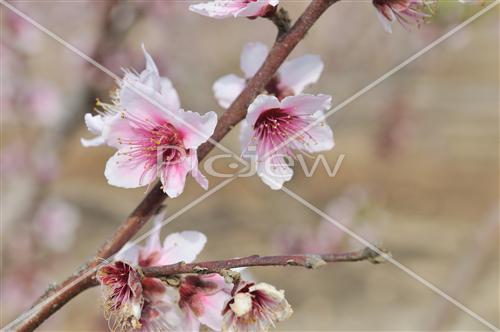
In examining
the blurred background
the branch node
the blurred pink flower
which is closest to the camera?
the branch node

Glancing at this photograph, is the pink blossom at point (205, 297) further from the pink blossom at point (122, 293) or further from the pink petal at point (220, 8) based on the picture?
the pink petal at point (220, 8)

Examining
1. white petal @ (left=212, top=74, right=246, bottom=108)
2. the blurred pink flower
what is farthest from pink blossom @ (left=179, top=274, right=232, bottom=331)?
the blurred pink flower

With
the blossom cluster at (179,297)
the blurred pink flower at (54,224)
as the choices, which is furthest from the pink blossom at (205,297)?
the blurred pink flower at (54,224)

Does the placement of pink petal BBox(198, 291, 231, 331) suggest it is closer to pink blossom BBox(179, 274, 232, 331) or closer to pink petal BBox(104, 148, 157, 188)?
pink blossom BBox(179, 274, 232, 331)

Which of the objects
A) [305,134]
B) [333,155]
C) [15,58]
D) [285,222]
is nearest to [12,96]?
[15,58]

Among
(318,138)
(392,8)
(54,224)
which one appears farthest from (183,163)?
(54,224)

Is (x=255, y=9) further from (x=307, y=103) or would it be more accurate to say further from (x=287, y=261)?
(x=287, y=261)
